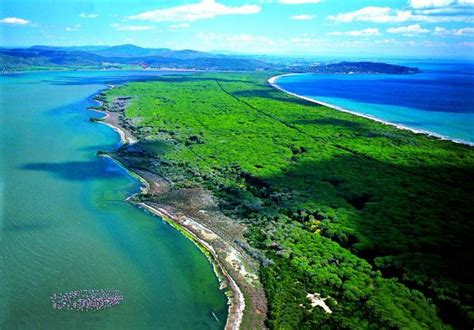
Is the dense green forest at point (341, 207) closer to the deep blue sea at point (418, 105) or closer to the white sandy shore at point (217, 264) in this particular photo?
the white sandy shore at point (217, 264)

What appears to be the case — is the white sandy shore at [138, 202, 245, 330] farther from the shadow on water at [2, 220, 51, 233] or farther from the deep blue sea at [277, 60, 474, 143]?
the deep blue sea at [277, 60, 474, 143]

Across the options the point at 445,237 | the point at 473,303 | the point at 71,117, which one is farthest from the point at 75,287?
the point at 71,117

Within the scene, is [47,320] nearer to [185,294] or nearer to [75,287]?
[75,287]

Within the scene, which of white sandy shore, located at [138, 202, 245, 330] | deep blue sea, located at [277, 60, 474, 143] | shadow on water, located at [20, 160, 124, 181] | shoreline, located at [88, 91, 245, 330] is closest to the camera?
white sandy shore, located at [138, 202, 245, 330]

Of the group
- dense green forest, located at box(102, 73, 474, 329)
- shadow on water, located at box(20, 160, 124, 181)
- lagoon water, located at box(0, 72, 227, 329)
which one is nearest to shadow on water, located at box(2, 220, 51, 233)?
lagoon water, located at box(0, 72, 227, 329)

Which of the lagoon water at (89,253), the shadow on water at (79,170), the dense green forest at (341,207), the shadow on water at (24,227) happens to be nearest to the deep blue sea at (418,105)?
the dense green forest at (341,207)

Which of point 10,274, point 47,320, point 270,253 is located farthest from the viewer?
point 270,253
